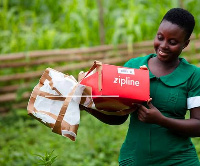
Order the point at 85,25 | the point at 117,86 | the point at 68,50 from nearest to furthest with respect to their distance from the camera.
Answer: the point at 117,86, the point at 68,50, the point at 85,25

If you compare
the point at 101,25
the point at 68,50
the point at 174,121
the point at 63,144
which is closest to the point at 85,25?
the point at 101,25

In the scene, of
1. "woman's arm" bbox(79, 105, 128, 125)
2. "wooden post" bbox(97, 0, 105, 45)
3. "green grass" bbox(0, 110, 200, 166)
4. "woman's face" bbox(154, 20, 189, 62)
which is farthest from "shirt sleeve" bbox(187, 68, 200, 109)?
"wooden post" bbox(97, 0, 105, 45)

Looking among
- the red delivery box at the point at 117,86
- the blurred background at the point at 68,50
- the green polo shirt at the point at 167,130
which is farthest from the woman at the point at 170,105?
the blurred background at the point at 68,50

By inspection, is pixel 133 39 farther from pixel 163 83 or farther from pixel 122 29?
pixel 163 83

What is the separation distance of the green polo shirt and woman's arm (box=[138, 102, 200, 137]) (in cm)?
5

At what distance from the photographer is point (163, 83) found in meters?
2.11

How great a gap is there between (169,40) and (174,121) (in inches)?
14.5

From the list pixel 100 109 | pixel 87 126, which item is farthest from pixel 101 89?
pixel 87 126

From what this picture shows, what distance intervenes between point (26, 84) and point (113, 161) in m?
2.25

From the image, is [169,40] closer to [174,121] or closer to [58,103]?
[174,121]

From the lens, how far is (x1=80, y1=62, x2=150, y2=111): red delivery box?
1.94 metres

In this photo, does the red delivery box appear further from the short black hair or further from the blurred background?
the blurred background

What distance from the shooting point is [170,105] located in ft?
6.87

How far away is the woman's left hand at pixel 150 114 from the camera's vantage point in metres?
1.98
